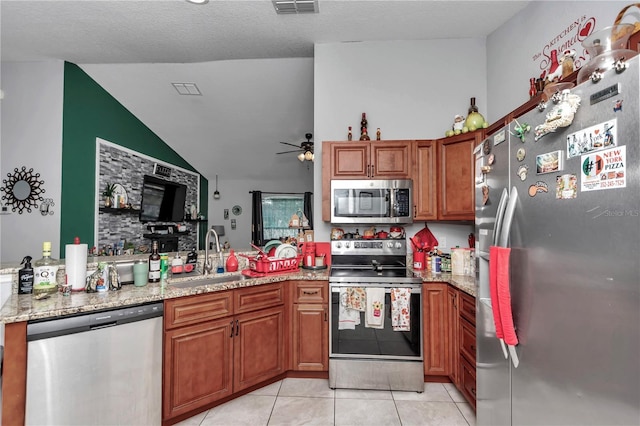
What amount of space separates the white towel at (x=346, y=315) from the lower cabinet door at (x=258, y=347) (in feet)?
1.71

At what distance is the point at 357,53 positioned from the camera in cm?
327

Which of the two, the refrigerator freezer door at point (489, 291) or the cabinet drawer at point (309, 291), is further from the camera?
the cabinet drawer at point (309, 291)

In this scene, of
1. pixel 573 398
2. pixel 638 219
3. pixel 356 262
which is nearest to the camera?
pixel 638 219

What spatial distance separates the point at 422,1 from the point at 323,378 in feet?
11.0

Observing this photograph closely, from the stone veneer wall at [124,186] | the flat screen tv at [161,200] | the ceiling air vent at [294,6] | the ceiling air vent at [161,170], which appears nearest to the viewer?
the ceiling air vent at [294,6]

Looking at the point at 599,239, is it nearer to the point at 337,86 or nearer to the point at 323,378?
the point at 323,378

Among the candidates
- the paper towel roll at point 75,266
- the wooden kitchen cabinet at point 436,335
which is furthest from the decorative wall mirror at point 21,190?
the wooden kitchen cabinet at point 436,335

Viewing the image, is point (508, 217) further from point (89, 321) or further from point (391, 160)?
point (89, 321)

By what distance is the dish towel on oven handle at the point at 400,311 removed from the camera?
2.40 m

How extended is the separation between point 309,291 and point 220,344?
81cm

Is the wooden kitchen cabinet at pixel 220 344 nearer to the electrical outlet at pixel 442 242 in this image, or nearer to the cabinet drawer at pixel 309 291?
the cabinet drawer at pixel 309 291

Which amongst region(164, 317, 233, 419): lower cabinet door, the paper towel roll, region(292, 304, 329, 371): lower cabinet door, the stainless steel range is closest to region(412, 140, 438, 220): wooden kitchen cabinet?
the stainless steel range

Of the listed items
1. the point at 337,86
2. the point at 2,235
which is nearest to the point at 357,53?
the point at 337,86

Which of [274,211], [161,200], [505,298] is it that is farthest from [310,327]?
[274,211]
